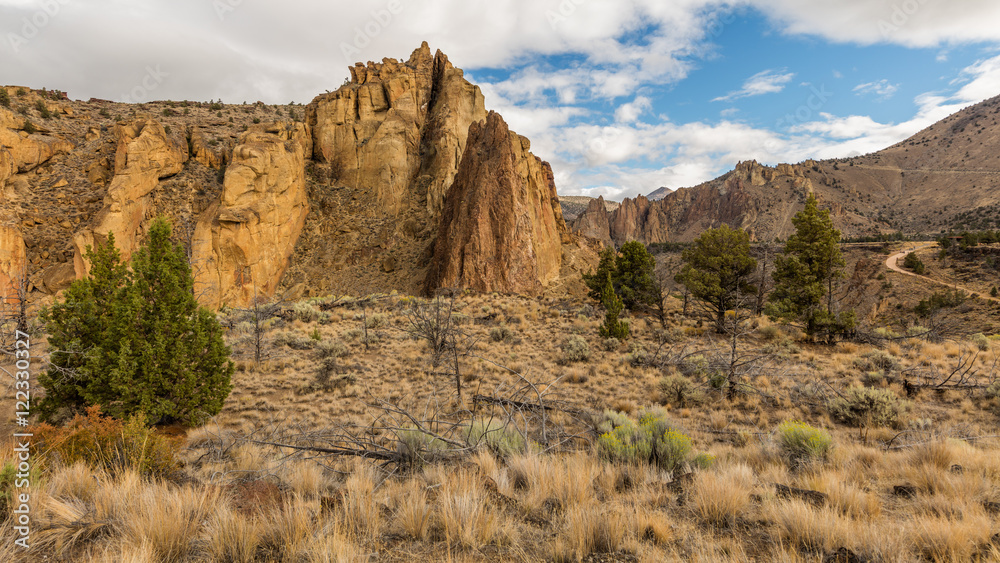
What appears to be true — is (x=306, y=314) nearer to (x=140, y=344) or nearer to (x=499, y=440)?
(x=140, y=344)

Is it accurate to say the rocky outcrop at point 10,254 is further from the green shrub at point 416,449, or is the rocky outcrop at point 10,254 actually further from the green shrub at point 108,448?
the green shrub at point 416,449

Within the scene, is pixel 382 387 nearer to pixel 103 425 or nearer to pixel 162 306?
pixel 162 306

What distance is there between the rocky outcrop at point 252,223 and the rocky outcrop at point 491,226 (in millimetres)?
12591

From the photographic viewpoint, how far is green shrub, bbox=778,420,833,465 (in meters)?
4.63

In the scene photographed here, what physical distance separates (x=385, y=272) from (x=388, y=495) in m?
31.5

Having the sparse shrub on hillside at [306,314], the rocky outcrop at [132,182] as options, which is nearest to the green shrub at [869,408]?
the sparse shrub on hillside at [306,314]

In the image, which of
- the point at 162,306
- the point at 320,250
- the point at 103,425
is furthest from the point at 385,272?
the point at 103,425

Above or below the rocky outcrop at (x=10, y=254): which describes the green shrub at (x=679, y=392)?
below

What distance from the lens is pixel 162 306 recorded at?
775 cm

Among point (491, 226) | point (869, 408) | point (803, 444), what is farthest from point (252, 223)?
point (869, 408)

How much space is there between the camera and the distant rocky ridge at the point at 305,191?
25875 mm

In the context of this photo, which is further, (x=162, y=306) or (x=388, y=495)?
(x=162, y=306)

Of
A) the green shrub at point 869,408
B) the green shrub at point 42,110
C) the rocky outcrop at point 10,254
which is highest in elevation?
the green shrub at point 42,110

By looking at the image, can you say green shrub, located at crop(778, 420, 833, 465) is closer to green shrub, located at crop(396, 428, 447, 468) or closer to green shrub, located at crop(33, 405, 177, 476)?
green shrub, located at crop(396, 428, 447, 468)
